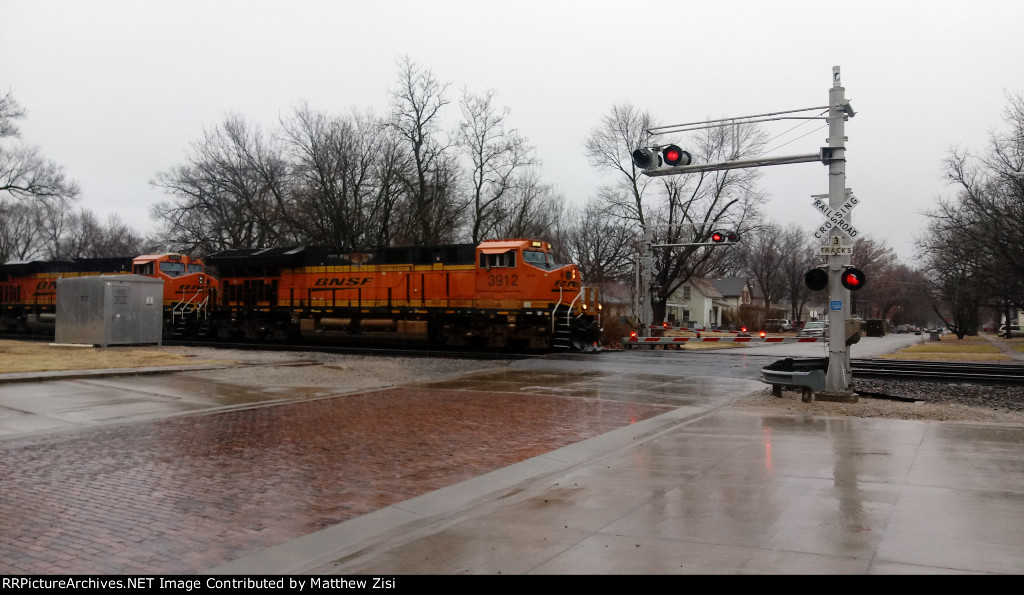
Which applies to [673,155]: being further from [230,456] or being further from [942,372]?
[230,456]

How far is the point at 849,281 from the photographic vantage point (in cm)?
1148

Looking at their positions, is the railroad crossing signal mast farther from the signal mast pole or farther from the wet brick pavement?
the wet brick pavement

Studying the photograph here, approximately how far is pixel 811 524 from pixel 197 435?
7.42 m

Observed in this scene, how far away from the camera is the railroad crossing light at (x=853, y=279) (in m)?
11.3

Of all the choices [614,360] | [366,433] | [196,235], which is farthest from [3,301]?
[366,433]

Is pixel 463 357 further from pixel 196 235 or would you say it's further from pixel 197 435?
pixel 196 235

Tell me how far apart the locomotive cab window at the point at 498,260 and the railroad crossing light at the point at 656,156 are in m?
9.85

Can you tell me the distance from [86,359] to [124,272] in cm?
1486

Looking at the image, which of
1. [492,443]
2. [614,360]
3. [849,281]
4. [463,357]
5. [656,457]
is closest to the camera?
[656,457]

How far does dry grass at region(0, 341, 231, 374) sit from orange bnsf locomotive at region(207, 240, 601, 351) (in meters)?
6.72

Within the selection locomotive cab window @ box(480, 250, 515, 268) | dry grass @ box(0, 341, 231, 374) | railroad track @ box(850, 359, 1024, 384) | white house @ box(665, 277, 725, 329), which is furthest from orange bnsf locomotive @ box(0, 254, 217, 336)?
white house @ box(665, 277, 725, 329)

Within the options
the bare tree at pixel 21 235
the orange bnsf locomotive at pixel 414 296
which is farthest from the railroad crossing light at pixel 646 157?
the bare tree at pixel 21 235

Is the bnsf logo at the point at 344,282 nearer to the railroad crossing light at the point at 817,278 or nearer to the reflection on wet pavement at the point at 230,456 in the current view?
the reflection on wet pavement at the point at 230,456

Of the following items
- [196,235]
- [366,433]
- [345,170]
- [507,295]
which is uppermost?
[345,170]
